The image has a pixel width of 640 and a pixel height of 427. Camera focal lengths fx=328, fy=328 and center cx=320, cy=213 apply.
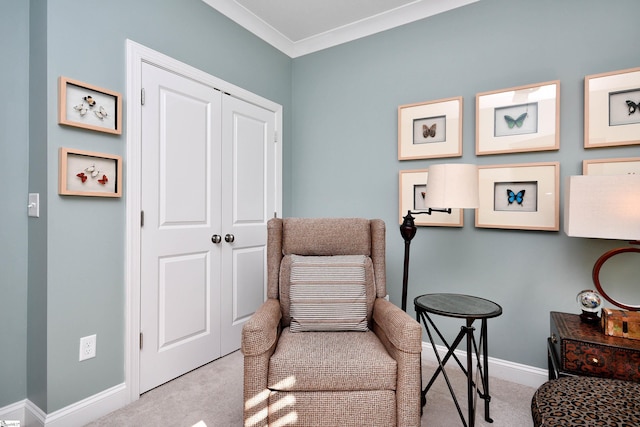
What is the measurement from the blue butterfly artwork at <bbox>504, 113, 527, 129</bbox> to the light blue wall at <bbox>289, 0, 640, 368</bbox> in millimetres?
196

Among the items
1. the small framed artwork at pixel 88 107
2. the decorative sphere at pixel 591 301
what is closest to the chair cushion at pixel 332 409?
the decorative sphere at pixel 591 301

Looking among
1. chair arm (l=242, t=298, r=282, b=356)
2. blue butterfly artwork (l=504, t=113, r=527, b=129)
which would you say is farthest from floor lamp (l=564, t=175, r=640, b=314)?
chair arm (l=242, t=298, r=282, b=356)

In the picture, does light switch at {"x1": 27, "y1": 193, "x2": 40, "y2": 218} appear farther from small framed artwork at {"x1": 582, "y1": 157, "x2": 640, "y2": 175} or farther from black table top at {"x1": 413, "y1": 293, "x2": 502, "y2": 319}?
small framed artwork at {"x1": 582, "y1": 157, "x2": 640, "y2": 175}

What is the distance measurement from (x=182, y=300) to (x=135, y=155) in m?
0.97

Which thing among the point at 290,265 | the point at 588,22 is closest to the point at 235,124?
the point at 290,265

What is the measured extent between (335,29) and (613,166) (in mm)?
2242

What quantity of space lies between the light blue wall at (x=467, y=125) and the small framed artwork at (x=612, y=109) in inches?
2.0

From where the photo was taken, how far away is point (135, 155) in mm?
1904

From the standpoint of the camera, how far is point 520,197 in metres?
2.12

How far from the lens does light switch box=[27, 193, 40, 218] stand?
1.62 metres

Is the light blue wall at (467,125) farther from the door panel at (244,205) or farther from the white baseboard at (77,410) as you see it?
the white baseboard at (77,410)

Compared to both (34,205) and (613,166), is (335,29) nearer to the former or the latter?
(613,166)

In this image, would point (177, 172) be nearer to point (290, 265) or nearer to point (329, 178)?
point (290, 265)

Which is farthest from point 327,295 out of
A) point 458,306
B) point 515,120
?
point 515,120
